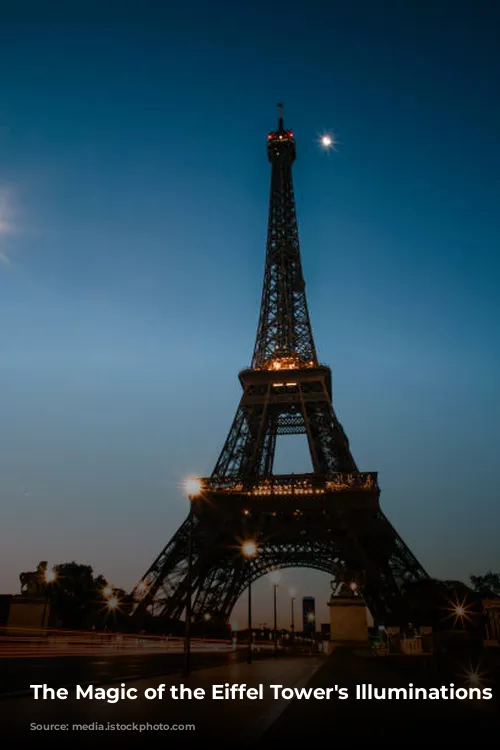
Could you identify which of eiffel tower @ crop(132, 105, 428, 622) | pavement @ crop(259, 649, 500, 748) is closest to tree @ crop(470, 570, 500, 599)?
eiffel tower @ crop(132, 105, 428, 622)

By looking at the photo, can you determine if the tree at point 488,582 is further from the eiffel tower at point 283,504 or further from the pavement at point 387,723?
the pavement at point 387,723

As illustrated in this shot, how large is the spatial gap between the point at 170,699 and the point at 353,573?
37733mm

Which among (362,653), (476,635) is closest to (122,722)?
(476,635)

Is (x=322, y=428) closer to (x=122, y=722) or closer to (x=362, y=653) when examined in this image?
(x=362, y=653)

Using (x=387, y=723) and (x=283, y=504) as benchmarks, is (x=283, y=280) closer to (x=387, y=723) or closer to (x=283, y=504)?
(x=283, y=504)

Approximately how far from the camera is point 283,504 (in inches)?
1793

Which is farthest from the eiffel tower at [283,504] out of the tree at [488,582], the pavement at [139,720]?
the tree at [488,582]

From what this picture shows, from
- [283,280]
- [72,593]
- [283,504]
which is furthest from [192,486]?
[72,593]

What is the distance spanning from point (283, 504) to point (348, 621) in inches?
575

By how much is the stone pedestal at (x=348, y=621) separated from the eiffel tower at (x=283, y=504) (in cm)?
635

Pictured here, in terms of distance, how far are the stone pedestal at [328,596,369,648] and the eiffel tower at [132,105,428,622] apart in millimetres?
6354

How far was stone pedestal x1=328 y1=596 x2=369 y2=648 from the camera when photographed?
31234 mm

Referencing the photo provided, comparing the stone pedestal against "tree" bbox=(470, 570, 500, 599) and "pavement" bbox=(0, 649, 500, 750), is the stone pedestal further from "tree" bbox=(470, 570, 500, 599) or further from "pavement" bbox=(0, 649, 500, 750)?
"tree" bbox=(470, 570, 500, 599)

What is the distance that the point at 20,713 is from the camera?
8164mm
